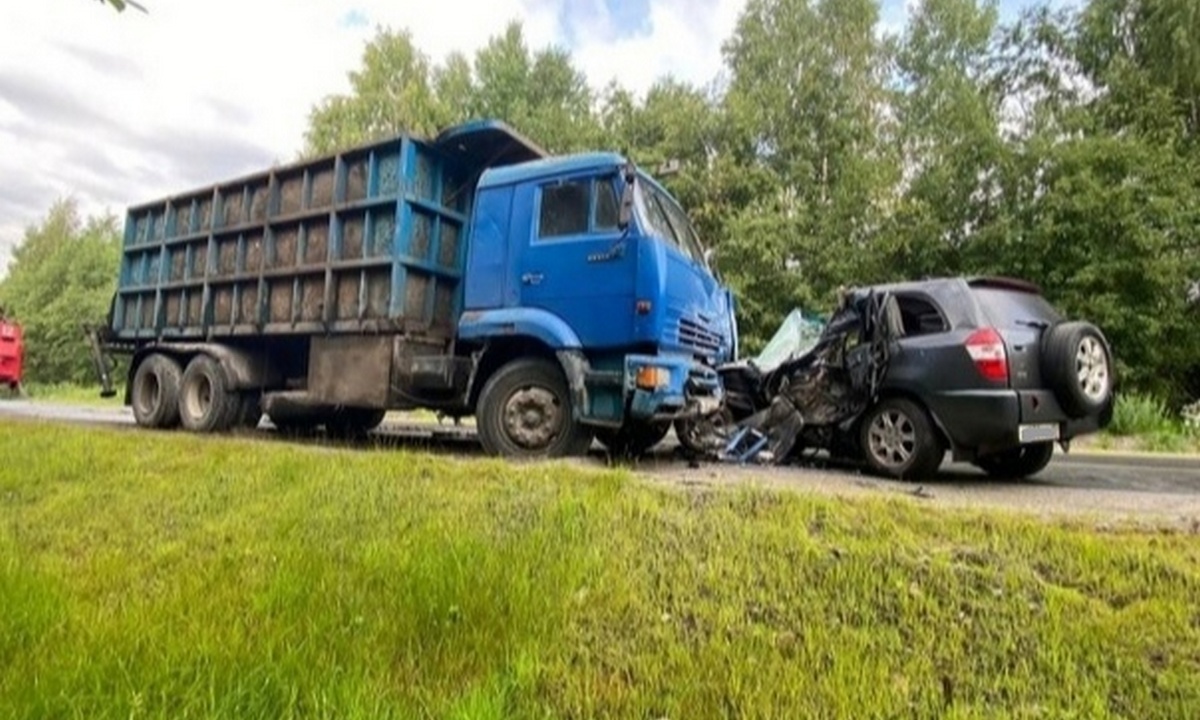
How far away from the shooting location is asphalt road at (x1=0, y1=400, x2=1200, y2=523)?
4023 mm

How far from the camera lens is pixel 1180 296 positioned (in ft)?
43.9

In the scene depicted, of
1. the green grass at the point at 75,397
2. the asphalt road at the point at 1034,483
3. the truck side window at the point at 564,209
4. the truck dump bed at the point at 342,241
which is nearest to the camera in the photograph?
the asphalt road at the point at 1034,483

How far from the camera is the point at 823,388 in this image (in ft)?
20.9

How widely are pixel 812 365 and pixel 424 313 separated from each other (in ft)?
12.2

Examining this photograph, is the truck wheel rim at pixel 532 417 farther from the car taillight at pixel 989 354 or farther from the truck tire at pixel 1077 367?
the truck tire at pixel 1077 367

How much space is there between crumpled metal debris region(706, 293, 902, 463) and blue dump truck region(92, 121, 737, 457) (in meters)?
0.61

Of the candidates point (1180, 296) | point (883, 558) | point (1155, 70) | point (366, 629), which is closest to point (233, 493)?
point (366, 629)

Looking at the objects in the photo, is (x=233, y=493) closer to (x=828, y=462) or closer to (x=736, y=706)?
(x=736, y=706)

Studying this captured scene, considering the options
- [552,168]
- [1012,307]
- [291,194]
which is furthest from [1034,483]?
[291,194]

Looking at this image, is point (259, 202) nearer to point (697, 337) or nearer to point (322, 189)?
point (322, 189)

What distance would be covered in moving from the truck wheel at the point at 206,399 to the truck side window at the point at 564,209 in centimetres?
431

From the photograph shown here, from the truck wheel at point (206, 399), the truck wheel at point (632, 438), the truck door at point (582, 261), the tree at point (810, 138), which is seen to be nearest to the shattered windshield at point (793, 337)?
the truck wheel at point (632, 438)

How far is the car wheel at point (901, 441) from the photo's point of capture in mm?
5398

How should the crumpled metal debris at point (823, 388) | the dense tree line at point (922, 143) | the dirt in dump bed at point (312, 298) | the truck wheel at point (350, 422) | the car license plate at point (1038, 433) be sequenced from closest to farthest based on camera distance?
the car license plate at point (1038, 433), the crumpled metal debris at point (823, 388), the dirt in dump bed at point (312, 298), the truck wheel at point (350, 422), the dense tree line at point (922, 143)
